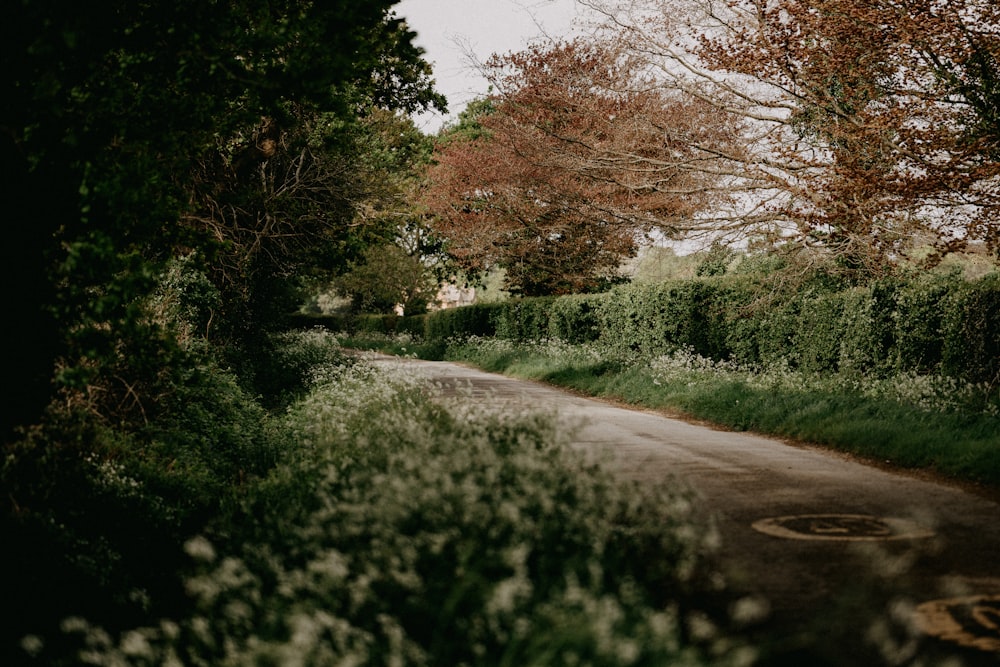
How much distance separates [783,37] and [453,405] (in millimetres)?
8921

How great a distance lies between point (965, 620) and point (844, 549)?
1354 millimetres

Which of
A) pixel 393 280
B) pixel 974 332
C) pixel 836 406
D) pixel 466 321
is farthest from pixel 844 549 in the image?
pixel 393 280

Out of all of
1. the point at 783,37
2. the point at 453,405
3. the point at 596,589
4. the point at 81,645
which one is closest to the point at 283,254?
the point at 453,405

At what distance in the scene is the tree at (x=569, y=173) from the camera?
1662 cm

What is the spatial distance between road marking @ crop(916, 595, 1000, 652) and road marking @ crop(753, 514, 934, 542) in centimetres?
128

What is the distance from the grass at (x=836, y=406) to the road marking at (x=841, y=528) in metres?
2.58

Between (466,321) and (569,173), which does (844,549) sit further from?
(466,321)

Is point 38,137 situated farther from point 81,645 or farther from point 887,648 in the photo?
point 887,648

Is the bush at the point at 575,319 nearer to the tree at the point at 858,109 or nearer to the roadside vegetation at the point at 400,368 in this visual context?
the roadside vegetation at the point at 400,368

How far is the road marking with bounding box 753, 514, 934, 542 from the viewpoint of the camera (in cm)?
636

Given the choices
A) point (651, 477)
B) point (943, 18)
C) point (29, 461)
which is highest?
point (943, 18)

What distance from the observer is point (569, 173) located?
722 inches

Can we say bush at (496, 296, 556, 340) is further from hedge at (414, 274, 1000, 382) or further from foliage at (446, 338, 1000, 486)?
foliage at (446, 338, 1000, 486)

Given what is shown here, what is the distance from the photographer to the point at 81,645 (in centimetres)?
558
